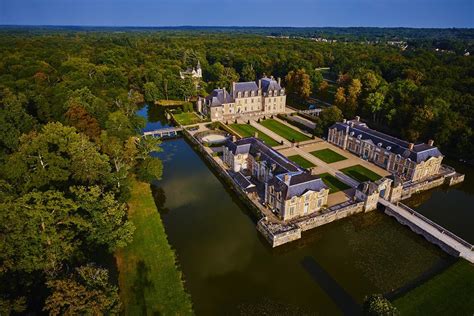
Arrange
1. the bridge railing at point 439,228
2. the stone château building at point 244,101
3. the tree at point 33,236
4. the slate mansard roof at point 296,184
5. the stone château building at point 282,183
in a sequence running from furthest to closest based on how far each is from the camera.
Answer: the stone château building at point 244,101 → the stone château building at point 282,183 → the slate mansard roof at point 296,184 → the bridge railing at point 439,228 → the tree at point 33,236

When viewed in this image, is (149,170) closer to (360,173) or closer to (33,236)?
(33,236)

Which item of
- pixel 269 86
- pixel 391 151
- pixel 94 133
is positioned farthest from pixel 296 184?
pixel 269 86

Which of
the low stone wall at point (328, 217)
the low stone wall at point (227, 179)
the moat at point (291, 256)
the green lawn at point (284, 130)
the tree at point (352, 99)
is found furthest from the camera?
the tree at point (352, 99)

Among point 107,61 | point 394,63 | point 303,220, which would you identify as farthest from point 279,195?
point 107,61

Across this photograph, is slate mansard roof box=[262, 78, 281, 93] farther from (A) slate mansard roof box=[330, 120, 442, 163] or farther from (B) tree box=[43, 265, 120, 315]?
(B) tree box=[43, 265, 120, 315]

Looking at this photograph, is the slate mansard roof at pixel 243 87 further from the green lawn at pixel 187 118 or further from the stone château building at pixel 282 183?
the stone château building at pixel 282 183

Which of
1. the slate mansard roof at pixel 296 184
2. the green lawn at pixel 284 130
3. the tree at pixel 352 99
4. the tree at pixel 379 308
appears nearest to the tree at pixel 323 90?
the tree at pixel 352 99

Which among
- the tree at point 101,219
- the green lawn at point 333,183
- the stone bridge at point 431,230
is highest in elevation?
the tree at point 101,219
